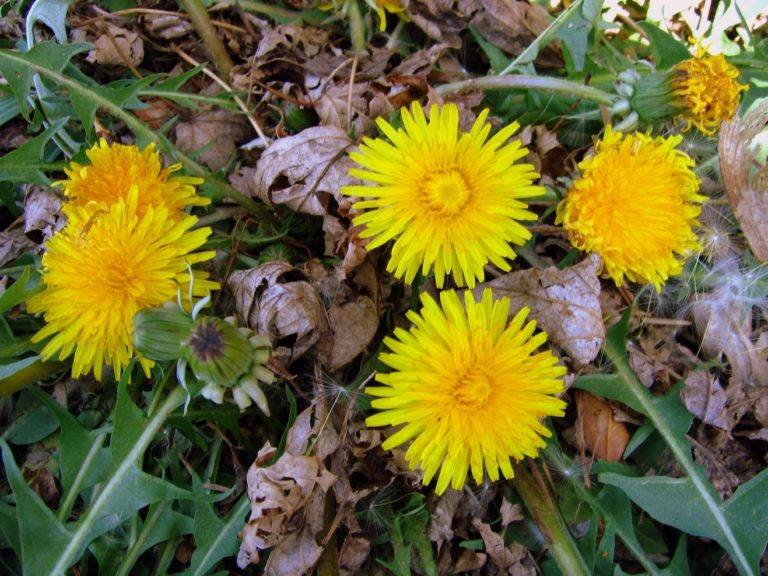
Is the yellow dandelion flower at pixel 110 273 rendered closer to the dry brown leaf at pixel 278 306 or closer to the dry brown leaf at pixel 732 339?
the dry brown leaf at pixel 278 306

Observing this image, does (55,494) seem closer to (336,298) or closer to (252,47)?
(336,298)

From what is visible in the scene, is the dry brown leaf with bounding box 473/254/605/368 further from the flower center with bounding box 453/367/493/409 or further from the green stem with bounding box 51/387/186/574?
the green stem with bounding box 51/387/186/574

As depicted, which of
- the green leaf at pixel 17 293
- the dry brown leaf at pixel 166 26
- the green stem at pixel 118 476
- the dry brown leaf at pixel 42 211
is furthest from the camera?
the dry brown leaf at pixel 166 26

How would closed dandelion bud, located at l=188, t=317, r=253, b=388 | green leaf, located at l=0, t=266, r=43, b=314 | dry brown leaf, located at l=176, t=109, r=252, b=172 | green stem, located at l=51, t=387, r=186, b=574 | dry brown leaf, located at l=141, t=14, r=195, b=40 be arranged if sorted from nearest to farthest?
closed dandelion bud, located at l=188, t=317, r=253, b=388 < green leaf, located at l=0, t=266, r=43, b=314 < green stem, located at l=51, t=387, r=186, b=574 < dry brown leaf, located at l=176, t=109, r=252, b=172 < dry brown leaf, located at l=141, t=14, r=195, b=40

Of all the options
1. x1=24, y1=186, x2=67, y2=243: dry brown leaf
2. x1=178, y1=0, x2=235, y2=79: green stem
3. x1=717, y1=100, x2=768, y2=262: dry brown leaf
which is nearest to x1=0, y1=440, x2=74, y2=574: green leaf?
x1=24, y1=186, x2=67, y2=243: dry brown leaf

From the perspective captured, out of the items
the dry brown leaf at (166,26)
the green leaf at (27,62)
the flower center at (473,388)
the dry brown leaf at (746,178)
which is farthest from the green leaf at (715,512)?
the dry brown leaf at (166,26)

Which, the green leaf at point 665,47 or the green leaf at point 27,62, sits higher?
the green leaf at point 665,47
